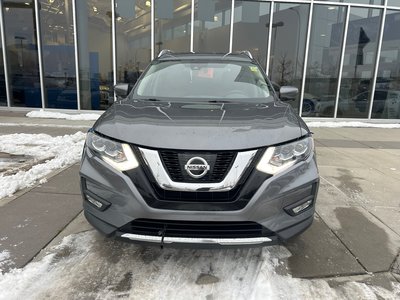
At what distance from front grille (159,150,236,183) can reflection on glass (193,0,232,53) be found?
9.82 metres

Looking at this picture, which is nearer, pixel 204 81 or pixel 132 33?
pixel 204 81

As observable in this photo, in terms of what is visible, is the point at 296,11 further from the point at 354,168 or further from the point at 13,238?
the point at 13,238

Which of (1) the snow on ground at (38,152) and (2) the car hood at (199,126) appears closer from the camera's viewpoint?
(2) the car hood at (199,126)

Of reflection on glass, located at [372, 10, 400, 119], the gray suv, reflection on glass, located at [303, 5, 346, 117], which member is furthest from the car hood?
reflection on glass, located at [372, 10, 400, 119]

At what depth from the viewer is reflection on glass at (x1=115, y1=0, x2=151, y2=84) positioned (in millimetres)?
11570

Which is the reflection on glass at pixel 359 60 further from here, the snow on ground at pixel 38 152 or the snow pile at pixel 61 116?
the snow on ground at pixel 38 152

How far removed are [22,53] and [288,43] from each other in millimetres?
8839

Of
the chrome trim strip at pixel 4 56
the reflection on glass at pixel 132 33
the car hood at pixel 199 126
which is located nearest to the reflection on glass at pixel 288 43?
the reflection on glass at pixel 132 33

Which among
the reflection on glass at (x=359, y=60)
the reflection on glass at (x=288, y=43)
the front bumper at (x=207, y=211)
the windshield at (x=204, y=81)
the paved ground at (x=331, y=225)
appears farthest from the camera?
the reflection on glass at (x=359, y=60)

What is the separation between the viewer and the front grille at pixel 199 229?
2.51 meters

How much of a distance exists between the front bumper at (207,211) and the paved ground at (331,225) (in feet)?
1.88

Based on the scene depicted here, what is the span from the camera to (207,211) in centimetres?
246

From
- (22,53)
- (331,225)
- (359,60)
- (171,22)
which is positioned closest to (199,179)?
(331,225)

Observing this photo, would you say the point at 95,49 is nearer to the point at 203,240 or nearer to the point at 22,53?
the point at 22,53
